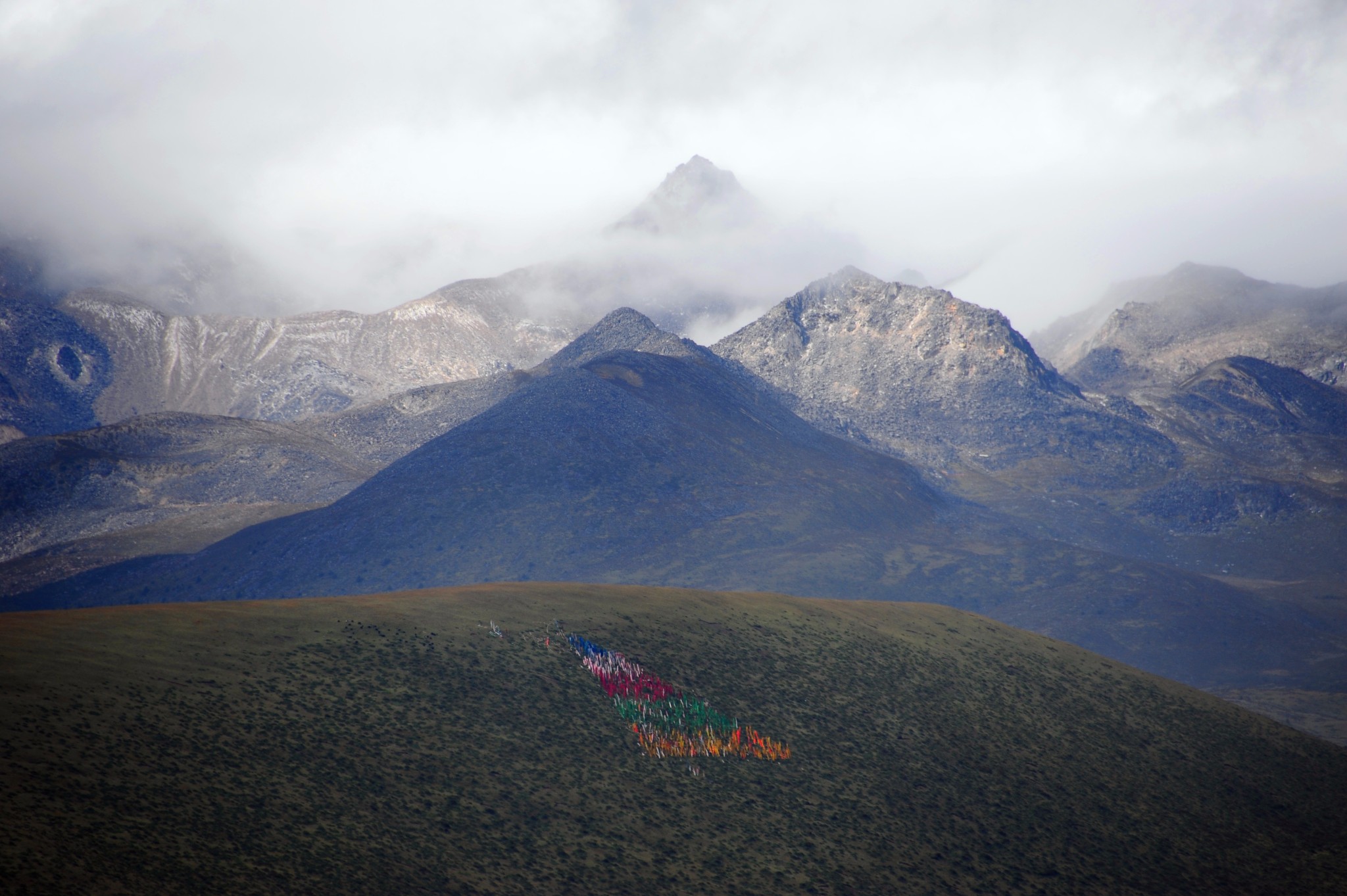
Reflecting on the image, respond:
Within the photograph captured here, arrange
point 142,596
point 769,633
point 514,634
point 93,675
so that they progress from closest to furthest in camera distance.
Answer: point 93,675 < point 514,634 < point 769,633 < point 142,596

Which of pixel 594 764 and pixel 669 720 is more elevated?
pixel 669 720

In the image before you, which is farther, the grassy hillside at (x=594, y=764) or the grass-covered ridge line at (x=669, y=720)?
the grass-covered ridge line at (x=669, y=720)

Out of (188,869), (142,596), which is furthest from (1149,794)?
(142,596)

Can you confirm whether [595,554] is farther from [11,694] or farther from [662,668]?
[11,694]

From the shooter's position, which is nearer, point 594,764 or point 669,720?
point 594,764
